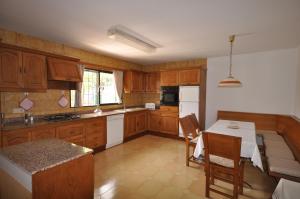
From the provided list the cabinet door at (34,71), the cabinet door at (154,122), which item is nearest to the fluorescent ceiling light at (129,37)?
the cabinet door at (34,71)

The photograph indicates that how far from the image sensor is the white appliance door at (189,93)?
4459mm

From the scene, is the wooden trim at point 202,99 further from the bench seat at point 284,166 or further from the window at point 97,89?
the window at point 97,89

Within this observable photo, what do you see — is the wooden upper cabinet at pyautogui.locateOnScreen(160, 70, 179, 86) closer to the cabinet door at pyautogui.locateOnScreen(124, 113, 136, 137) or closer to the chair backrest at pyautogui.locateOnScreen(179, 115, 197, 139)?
the cabinet door at pyautogui.locateOnScreen(124, 113, 136, 137)

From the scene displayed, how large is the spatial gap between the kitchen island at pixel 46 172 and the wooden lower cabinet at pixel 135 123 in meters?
3.05

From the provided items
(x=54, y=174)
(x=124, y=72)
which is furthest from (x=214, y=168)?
(x=124, y=72)

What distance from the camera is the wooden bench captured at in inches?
83.9

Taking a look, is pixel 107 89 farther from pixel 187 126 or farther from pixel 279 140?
pixel 279 140

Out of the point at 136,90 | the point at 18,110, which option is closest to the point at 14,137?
the point at 18,110

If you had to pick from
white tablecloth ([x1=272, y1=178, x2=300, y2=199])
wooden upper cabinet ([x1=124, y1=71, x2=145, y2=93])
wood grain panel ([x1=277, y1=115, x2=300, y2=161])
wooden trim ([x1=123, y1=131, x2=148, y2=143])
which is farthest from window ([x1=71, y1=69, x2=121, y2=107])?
wood grain panel ([x1=277, y1=115, x2=300, y2=161])

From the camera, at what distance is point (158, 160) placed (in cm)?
338

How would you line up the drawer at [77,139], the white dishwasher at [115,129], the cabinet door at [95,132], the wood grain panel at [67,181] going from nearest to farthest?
the wood grain panel at [67,181], the drawer at [77,139], the cabinet door at [95,132], the white dishwasher at [115,129]

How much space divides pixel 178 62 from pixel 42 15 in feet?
12.7

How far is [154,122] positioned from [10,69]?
3843 millimetres

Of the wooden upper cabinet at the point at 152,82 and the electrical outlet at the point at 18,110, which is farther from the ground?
→ the wooden upper cabinet at the point at 152,82
